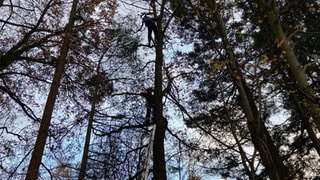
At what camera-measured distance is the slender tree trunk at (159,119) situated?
8427 millimetres

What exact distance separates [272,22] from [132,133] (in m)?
5.40

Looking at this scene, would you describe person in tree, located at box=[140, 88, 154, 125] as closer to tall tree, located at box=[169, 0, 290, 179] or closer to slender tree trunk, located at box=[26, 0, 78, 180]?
slender tree trunk, located at box=[26, 0, 78, 180]

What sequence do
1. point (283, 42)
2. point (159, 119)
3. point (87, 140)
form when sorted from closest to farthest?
1. point (283, 42)
2. point (159, 119)
3. point (87, 140)

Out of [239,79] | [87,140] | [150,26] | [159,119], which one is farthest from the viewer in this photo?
[87,140]

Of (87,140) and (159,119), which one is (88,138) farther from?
(159,119)

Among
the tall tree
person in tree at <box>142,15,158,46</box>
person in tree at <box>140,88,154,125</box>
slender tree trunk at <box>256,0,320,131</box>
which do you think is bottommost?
the tall tree

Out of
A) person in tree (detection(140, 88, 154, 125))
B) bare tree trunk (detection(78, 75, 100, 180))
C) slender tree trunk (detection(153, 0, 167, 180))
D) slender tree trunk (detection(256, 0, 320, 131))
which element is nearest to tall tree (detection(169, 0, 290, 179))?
slender tree trunk (detection(256, 0, 320, 131))

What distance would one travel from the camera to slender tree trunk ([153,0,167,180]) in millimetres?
8427

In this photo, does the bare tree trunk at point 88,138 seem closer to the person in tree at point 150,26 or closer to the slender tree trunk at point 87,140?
the slender tree trunk at point 87,140

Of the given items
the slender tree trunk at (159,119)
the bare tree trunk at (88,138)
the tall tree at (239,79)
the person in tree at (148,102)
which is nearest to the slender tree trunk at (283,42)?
the tall tree at (239,79)

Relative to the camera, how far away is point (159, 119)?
9.18 meters

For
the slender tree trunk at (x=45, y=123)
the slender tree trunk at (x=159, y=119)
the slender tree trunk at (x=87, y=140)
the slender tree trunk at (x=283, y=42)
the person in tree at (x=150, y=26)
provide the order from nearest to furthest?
the slender tree trunk at (x=283, y=42) < the slender tree trunk at (x=45, y=123) < the slender tree trunk at (x=159, y=119) < the person in tree at (x=150, y=26) < the slender tree trunk at (x=87, y=140)

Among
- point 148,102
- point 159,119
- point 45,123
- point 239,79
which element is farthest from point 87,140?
point 239,79

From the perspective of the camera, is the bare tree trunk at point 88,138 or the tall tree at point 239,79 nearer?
the tall tree at point 239,79
